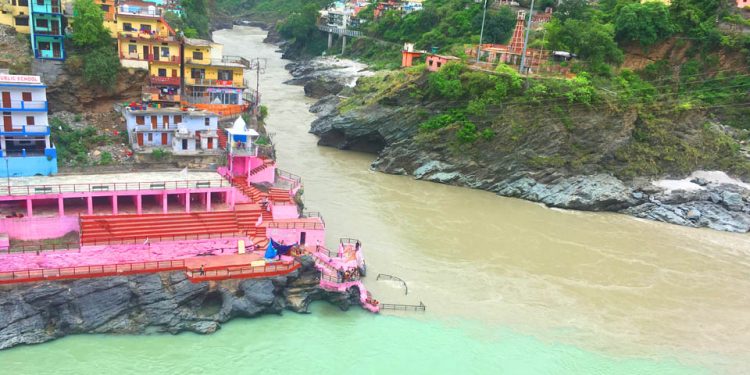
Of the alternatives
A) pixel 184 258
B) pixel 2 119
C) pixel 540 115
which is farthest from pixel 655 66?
pixel 2 119

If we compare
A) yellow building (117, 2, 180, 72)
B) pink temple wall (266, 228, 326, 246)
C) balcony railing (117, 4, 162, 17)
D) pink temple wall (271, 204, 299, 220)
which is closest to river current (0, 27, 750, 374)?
pink temple wall (266, 228, 326, 246)

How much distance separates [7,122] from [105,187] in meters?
5.78

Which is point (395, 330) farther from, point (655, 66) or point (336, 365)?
point (655, 66)

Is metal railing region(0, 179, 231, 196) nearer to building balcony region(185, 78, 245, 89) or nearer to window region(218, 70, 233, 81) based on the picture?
Result: building balcony region(185, 78, 245, 89)

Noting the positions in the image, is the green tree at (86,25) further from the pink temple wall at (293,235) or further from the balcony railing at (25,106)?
the pink temple wall at (293,235)

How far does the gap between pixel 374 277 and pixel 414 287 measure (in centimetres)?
181

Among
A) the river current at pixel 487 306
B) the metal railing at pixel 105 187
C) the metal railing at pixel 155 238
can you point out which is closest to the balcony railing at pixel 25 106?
the metal railing at pixel 105 187

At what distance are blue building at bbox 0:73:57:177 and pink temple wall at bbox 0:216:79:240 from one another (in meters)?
3.51

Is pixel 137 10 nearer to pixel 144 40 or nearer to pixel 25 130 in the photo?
pixel 144 40

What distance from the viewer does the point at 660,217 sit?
119ft

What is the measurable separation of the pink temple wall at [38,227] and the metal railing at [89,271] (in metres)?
2.66

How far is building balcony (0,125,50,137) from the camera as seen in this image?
24.4m

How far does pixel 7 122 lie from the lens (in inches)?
959

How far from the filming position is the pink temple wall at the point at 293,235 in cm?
2419
